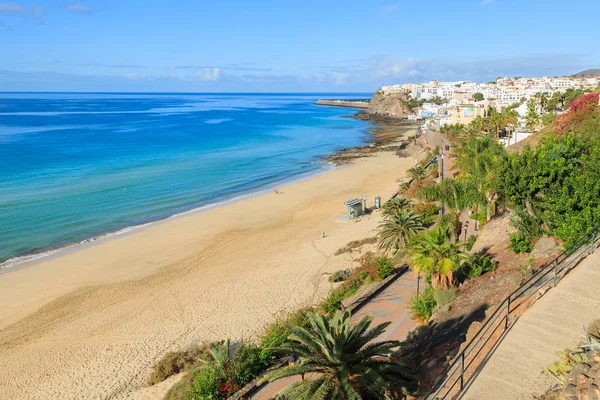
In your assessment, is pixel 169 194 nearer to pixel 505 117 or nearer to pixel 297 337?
pixel 297 337

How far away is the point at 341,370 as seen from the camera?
27.9 ft

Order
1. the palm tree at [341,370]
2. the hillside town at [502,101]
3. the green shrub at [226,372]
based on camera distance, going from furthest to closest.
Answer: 1. the hillside town at [502,101]
2. the green shrub at [226,372]
3. the palm tree at [341,370]

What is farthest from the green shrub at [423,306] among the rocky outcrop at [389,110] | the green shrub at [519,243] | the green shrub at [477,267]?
the rocky outcrop at [389,110]

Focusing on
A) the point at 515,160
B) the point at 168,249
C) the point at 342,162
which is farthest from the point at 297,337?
the point at 342,162

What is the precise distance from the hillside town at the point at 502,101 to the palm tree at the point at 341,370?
36.2 meters

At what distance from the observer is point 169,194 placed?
1566 inches

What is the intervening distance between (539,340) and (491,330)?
39.7 inches

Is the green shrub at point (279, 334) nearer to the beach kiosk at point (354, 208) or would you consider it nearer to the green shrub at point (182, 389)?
the green shrub at point (182, 389)

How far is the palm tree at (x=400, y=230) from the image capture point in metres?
20.2

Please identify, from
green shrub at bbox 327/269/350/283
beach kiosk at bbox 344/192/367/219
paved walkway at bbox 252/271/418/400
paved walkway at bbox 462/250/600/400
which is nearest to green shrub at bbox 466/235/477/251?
paved walkway at bbox 252/271/418/400

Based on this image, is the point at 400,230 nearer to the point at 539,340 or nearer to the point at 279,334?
the point at 279,334

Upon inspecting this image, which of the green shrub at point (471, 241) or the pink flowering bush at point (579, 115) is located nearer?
the green shrub at point (471, 241)

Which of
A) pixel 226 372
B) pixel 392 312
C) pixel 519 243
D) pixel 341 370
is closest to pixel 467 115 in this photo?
pixel 519 243

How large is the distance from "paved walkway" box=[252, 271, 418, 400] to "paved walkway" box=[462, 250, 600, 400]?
4.10 m
